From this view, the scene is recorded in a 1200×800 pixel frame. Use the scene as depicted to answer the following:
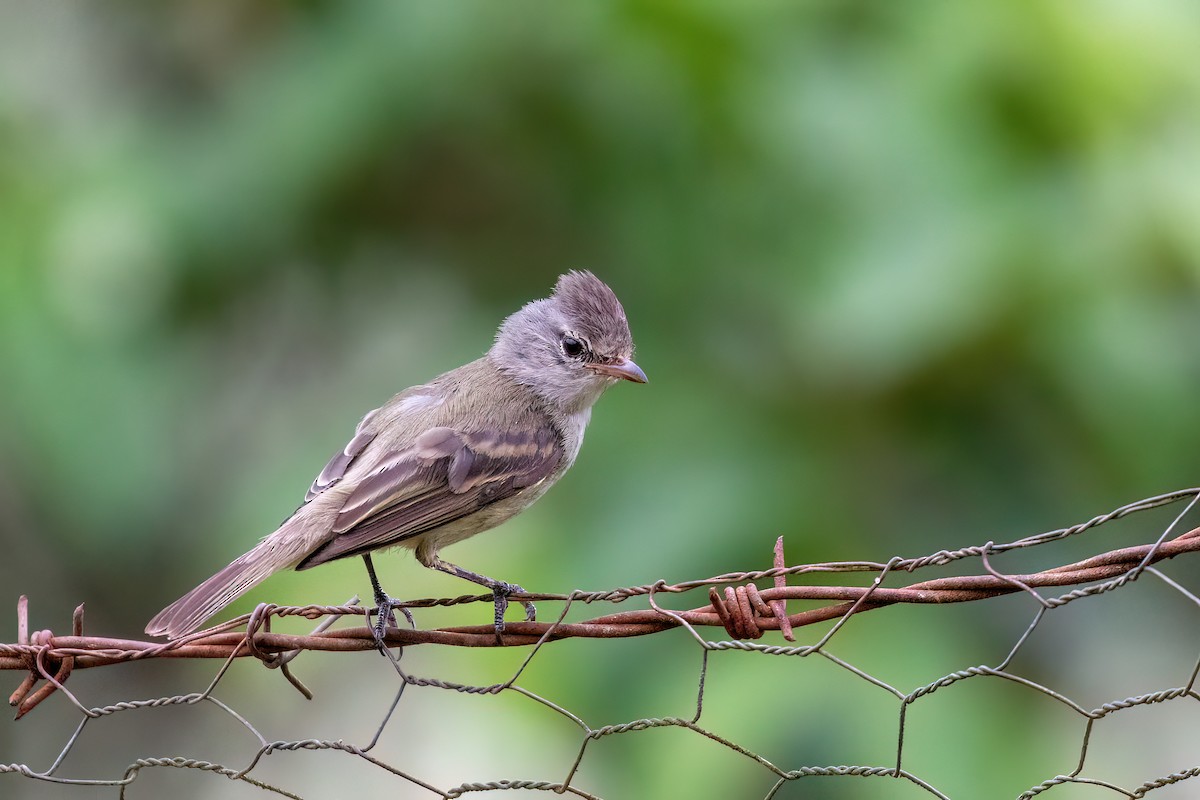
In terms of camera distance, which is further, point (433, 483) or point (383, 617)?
point (433, 483)

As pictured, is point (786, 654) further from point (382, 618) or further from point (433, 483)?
point (433, 483)

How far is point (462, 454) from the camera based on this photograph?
3506mm

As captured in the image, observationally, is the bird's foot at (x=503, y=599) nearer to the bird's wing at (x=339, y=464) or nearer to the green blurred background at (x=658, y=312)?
the green blurred background at (x=658, y=312)

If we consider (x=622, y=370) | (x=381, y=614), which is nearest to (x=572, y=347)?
(x=622, y=370)

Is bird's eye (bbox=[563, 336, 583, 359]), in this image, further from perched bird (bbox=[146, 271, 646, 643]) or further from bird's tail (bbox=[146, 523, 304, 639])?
bird's tail (bbox=[146, 523, 304, 639])

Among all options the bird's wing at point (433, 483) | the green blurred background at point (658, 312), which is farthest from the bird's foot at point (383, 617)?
the green blurred background at point (658, 312)

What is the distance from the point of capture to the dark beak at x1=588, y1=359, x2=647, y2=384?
3814mm

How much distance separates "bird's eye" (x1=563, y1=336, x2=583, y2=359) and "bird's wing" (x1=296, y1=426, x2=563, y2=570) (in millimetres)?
396

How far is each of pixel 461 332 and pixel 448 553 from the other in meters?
0.84

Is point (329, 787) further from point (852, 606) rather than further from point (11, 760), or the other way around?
point (852, 606)

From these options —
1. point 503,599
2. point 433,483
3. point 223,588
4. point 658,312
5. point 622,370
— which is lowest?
point 223,588

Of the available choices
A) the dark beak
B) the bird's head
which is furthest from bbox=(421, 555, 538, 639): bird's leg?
the dark beak

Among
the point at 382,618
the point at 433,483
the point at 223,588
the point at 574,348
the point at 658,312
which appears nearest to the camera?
the point at 382,618

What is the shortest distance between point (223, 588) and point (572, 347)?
1.43 m
